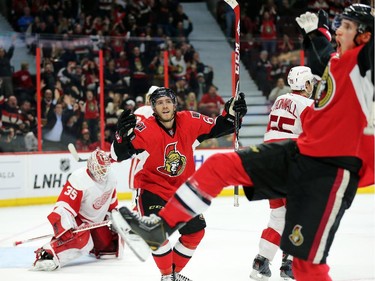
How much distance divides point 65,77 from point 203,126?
4.59 m

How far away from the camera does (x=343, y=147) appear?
9.74 feet

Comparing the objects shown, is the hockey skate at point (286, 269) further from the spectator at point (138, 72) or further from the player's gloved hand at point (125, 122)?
the spectator at point (138, 72)

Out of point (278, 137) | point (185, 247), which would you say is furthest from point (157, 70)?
point (185, 247)

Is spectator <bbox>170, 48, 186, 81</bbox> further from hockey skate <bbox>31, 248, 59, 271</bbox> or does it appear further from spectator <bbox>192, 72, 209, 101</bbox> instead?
hockey skate <bbox>31, 248, 59, 271</bbox>

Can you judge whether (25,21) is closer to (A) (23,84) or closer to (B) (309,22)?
(A) (23,84)

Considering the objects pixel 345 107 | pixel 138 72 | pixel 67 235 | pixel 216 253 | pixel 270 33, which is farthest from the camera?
pixel 270 33

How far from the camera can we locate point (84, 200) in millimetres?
5422

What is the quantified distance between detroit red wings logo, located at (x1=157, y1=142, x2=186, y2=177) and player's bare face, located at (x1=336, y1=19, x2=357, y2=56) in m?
1.44

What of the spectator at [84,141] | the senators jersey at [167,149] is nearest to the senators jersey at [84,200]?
the senators jersey at [167,149]

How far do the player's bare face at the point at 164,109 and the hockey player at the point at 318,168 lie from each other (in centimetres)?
129

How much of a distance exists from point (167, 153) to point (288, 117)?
0.81 metres

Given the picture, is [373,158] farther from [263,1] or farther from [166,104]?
[263,1]

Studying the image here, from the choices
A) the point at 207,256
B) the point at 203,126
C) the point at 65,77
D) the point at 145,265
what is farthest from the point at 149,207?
the point at 65,77

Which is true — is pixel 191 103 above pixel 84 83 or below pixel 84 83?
below
